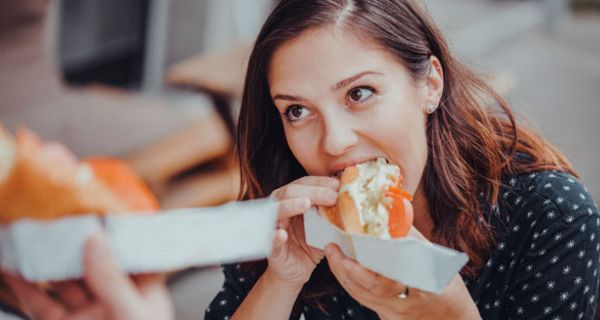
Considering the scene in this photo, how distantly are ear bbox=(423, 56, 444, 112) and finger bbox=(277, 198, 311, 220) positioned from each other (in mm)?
331

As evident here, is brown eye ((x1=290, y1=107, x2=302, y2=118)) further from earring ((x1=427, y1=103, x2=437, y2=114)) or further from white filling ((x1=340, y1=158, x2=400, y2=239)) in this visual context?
earring ((x1=427, y1=103, x2=437, y2=114))

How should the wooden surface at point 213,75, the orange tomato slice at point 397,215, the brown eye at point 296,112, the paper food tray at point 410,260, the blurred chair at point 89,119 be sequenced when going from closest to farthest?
the paper food tray at point 410,260
the orange tomato slice at point 397,215
the brown eye at point 296,112
the blurred chair at point 89,119
the wooden surface at point 213,75

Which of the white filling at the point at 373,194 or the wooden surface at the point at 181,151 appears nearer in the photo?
the white filling at the point at 373,194

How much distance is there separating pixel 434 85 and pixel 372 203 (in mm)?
287

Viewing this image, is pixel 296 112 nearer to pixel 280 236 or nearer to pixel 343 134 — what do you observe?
pixel 343 134

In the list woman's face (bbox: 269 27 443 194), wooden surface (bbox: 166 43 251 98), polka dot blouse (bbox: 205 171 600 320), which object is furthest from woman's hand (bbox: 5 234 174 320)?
wooden surface (bbox: 166 43 251 98)

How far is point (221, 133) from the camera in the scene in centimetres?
345

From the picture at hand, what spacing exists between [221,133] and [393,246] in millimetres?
2483

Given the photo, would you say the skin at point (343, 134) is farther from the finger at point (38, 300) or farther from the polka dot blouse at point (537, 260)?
the finger at point (38, 300)

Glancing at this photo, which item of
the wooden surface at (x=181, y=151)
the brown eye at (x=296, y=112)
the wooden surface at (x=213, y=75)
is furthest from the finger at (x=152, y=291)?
the wooden surface at (x=213, y=75)

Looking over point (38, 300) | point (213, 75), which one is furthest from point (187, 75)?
point (38, 300)

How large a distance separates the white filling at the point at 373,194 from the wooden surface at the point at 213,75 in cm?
202

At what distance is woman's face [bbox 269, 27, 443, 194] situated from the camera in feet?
3.83

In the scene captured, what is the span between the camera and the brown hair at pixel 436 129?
4.01 feet
